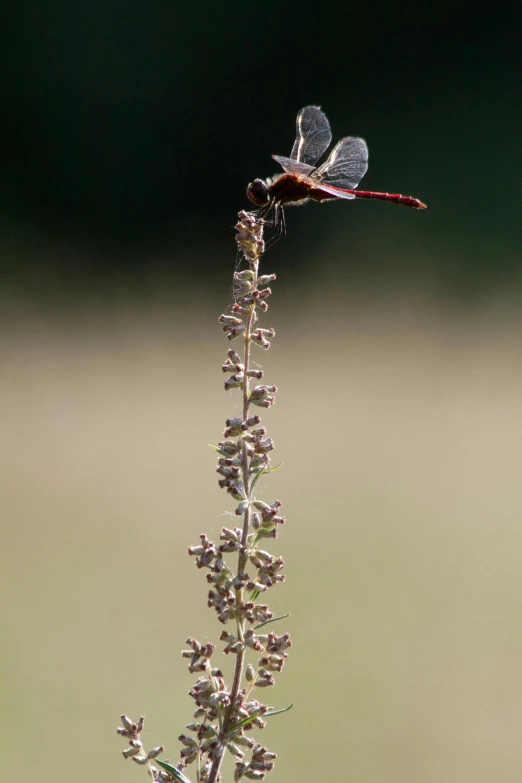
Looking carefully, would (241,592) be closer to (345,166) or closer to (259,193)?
(259,193)

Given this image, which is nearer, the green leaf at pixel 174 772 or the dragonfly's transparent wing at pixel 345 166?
the green leaf at pixel 174 772

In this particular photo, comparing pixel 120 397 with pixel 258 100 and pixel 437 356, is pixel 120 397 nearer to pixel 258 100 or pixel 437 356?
pixel 437 356

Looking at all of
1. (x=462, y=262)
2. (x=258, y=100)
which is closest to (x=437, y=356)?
(x=462, y=262)

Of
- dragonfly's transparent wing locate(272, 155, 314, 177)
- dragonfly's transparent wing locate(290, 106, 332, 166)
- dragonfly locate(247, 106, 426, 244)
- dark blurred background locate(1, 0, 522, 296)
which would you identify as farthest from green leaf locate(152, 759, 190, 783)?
dark blurred background locate(1, 0, 522, 296)

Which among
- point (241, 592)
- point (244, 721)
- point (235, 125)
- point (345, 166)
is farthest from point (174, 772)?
point (235, 125)

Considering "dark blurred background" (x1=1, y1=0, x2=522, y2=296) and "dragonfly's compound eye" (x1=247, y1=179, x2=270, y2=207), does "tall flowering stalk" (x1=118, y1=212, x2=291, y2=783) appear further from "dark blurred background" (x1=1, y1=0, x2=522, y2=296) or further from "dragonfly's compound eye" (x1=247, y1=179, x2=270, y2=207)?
"dark blurred background" (x1=1, y1=0, x2=522, y2=296)

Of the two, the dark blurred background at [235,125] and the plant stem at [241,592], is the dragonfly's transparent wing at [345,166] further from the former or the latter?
the dark blurred background at [235,125]

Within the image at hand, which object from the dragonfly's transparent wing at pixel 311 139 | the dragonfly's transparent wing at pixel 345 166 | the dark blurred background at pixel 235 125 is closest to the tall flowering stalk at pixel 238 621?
the dragonfly's transparent wing at pixel 345 166
